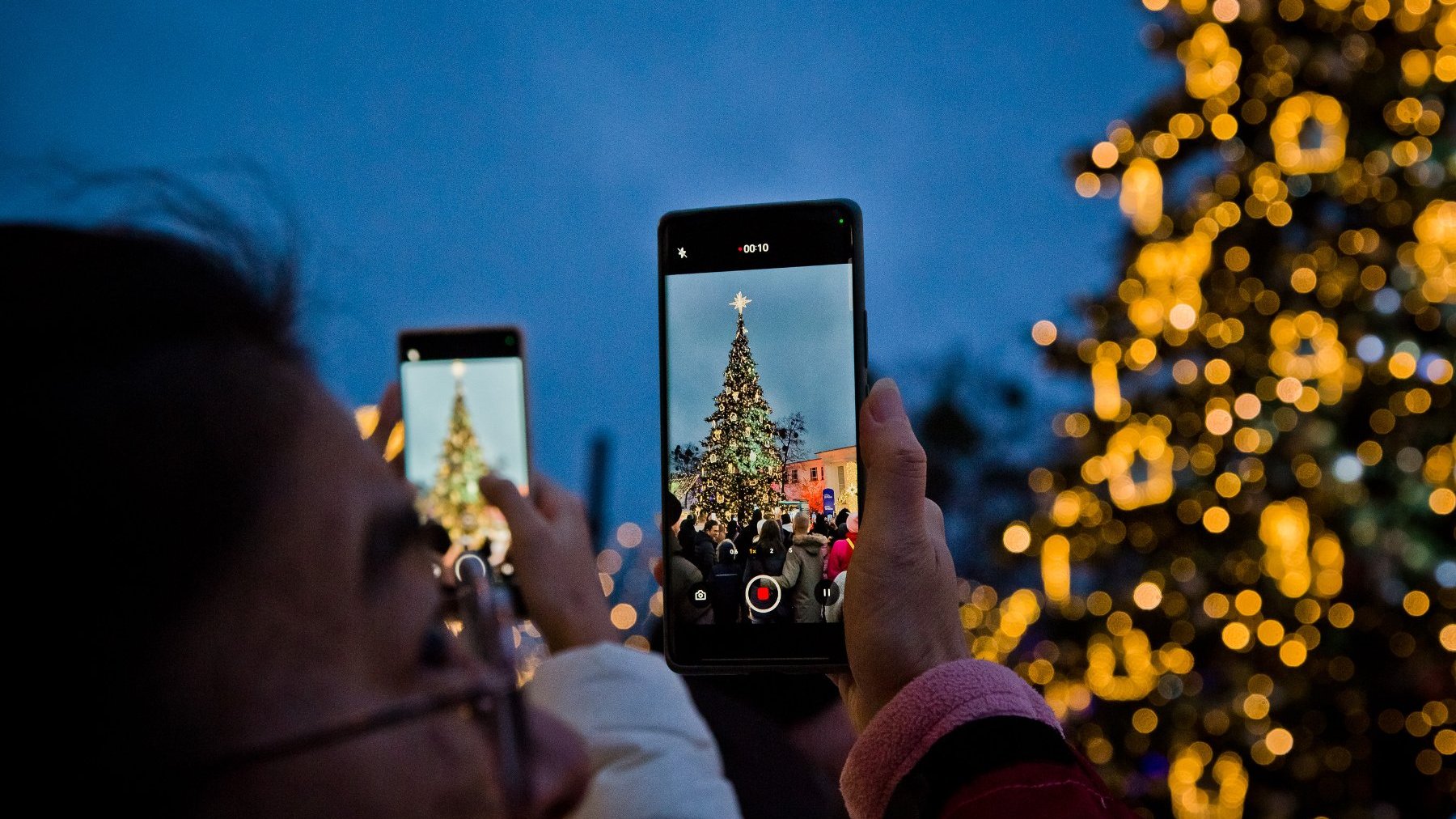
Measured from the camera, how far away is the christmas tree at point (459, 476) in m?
1.99

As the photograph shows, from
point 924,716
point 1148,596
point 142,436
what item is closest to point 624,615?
point 1148,596

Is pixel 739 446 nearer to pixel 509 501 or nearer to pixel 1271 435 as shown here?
pixel 509 501

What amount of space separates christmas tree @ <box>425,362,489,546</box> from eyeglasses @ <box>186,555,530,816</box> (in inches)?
51.1

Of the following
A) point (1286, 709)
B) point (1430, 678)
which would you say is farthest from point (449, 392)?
point (1430, 678)

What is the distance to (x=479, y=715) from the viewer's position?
0.63m

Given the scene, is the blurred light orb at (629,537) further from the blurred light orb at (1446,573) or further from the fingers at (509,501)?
the fingers at (509,501)

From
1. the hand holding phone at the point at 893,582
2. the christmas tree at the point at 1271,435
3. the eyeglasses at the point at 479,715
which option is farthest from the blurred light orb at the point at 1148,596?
the eyeglasses at the point at 479,715

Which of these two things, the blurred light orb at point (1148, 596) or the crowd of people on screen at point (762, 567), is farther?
the blurred light orb at point (1148, 596)

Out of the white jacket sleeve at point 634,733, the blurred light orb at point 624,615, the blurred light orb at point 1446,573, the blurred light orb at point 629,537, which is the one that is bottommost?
the blurred light orb at point 624,615

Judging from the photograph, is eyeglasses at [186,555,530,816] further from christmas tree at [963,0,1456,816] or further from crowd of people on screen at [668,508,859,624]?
christmas tree at [963,0,1456,816]

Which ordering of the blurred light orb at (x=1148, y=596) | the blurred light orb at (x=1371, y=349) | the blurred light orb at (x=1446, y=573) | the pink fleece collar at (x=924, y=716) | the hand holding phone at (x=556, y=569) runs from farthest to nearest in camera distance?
1. the blurred light orb at (x=1148, y=596)
2. the blurred light orb at (x=1371, y=349)
3. the blurred light orb at (x=1446, y=573)
4. the hand holding phone at (x=556, y=569)
5. the pink fleece collar at (x=924, y=716)

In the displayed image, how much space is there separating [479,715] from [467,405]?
1.49m

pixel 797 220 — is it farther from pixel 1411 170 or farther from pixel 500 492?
pixel 1411 170

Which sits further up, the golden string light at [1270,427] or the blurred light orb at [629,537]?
the golden string light at [1270,427]
